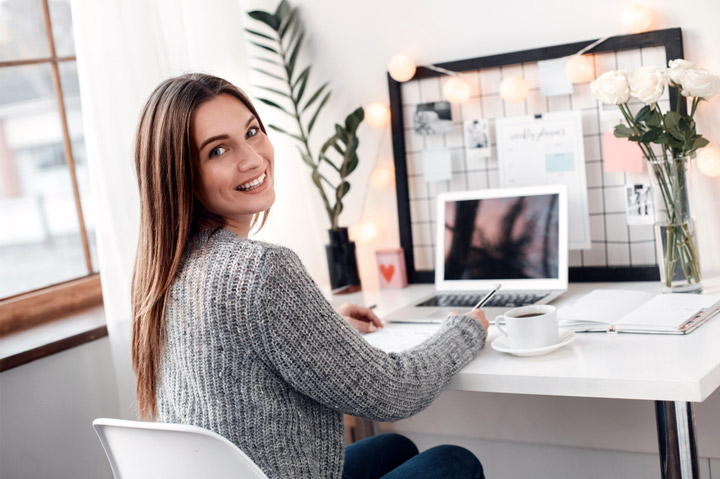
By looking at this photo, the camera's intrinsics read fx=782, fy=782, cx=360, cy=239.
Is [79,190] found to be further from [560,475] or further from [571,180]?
[560,475]

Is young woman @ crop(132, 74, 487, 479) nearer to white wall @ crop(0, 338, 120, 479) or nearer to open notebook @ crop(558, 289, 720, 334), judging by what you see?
open notebook @ crop(558, 289, 720, 334)

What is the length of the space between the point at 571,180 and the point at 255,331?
→ 1.00 meters

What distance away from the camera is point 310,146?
2133mm

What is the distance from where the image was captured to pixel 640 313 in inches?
54.1

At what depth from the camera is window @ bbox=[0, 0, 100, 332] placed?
1756 mm

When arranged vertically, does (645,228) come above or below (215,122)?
below

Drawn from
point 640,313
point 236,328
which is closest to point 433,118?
point 640,313

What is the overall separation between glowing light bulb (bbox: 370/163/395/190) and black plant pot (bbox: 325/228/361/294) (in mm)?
154

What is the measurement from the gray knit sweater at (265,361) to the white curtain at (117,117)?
536 mm

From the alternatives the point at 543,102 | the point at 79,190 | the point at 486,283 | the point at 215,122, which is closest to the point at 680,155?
the point at 543,102

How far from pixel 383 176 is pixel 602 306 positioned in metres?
0.74

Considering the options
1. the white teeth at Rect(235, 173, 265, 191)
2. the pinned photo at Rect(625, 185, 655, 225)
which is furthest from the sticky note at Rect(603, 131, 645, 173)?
the white teeth at Rect(235, 173, 265, 191)

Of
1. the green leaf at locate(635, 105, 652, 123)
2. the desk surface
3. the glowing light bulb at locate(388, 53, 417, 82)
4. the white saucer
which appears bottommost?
the desk surface

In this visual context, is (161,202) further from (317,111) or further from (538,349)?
(317,111)
